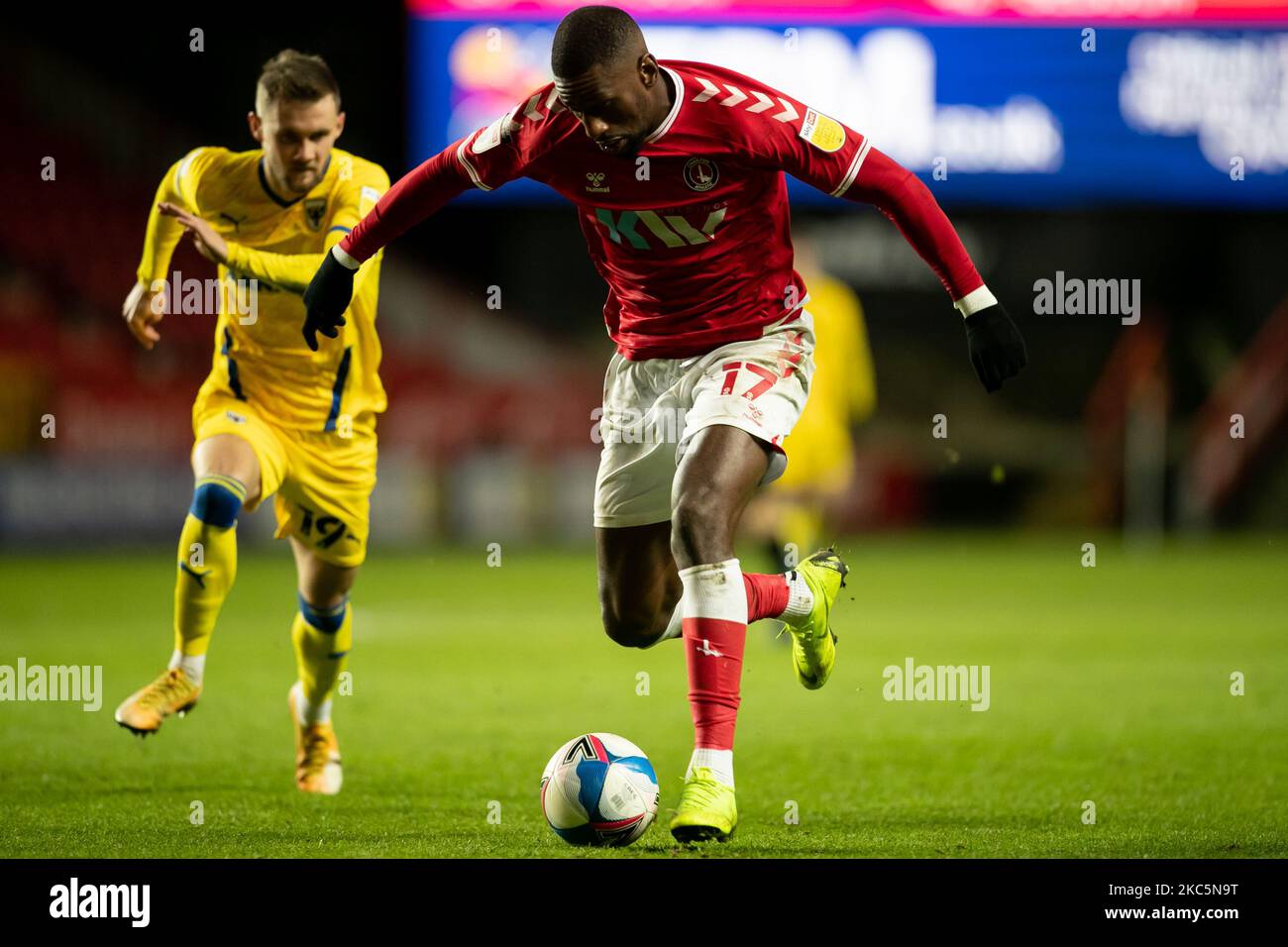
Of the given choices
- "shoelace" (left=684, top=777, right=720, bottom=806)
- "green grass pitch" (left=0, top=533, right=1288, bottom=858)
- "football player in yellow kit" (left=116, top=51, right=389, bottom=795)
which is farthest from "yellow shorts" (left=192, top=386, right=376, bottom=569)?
"shoelace" (left=684, top=777, right=720, bottom=806)

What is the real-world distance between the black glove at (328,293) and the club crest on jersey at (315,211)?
2.13 ft

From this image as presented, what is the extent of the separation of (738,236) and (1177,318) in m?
19.1

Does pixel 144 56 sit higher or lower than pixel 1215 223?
higher

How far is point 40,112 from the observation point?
18641 millimetres

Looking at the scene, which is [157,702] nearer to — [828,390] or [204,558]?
[204,558]

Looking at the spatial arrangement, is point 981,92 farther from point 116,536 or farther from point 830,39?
point 116,536

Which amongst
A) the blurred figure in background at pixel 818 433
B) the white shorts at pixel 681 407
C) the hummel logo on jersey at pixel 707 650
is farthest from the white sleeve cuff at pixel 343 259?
the blurred figure in background at pixel 818 433

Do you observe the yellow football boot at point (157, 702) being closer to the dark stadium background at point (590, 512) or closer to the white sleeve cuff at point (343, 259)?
the dark stadium background at point (590, 512)

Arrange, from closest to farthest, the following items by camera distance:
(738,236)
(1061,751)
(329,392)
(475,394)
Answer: (738,236), (329,392), (1061,751), (475,394)

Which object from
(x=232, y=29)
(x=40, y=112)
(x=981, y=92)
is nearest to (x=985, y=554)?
(x=981, y=92)

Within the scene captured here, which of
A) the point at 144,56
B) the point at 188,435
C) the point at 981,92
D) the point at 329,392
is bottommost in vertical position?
the point at 329,392

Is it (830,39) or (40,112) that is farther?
(40,112)

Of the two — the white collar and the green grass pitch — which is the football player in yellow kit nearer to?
the green grass pitch

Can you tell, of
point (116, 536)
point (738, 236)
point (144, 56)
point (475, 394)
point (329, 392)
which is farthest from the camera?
point (144, 56)
